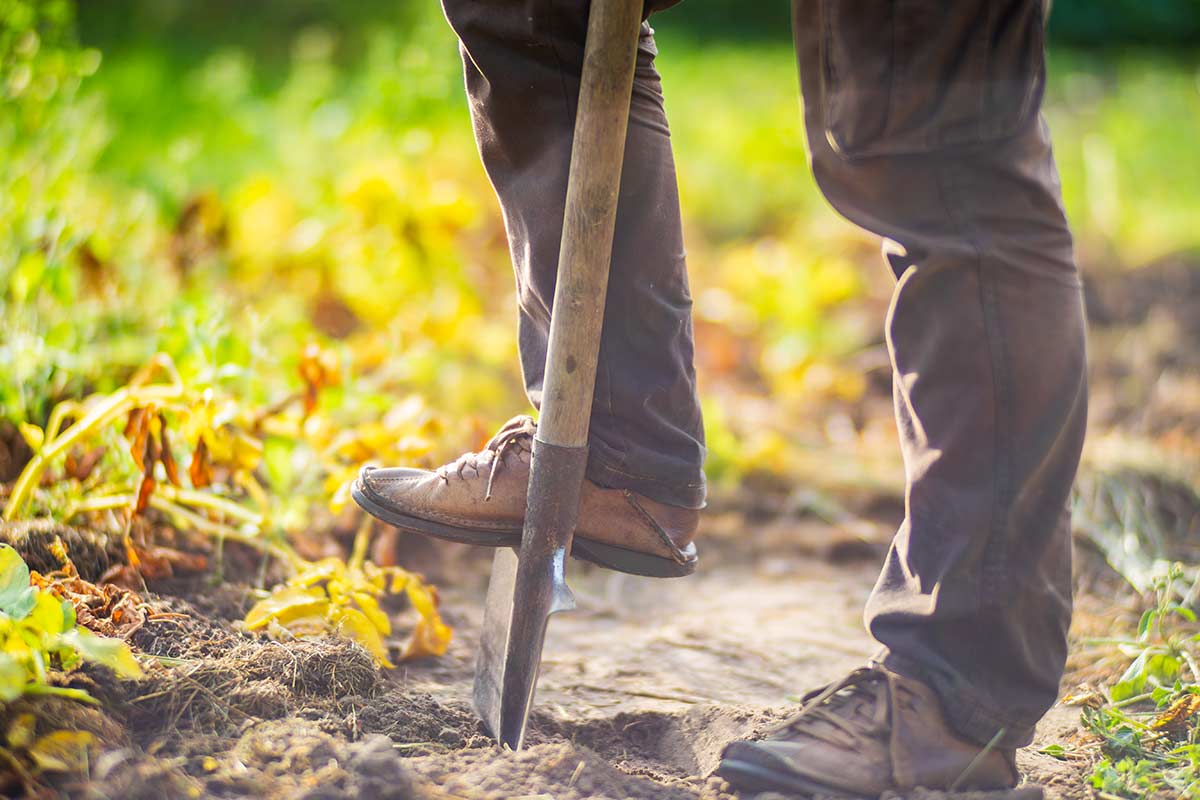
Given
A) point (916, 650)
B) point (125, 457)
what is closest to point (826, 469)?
point (916, 650)

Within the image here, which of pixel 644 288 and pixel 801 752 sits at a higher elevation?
pixel 644 288

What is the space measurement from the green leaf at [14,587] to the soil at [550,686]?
12 cm

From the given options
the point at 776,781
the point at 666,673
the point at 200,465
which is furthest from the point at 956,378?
the point at 200,465

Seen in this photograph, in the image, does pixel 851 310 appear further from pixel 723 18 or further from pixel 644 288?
pixel 723 18

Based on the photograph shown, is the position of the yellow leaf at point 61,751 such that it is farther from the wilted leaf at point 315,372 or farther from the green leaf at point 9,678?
the wilted leaf at point 315,372

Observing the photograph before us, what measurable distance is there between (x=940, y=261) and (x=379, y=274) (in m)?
1.83

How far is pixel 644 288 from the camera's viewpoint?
1520 millimetres

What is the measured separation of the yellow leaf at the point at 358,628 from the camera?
1.68 meters

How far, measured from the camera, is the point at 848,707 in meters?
1.45

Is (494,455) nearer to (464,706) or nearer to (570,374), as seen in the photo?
(570,374)

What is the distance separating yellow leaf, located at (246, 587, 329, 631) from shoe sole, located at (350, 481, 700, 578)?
20 centimetres

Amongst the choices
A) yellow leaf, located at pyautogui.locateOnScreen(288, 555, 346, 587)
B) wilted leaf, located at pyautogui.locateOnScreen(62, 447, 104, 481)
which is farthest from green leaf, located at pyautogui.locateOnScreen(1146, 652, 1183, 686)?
wilted leaf, located at pyautogui.locateOnScreen(62, 447, 104, 481)

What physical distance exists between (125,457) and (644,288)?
0.99 m

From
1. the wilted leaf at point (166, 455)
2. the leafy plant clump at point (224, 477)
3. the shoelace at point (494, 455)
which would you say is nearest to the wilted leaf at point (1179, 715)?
the shoelace at point (494, 455)
